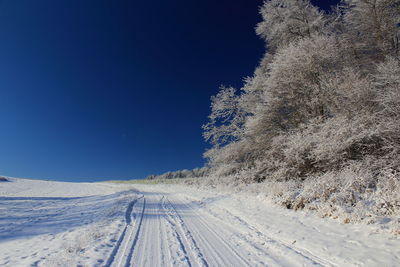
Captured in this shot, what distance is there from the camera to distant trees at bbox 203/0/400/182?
7855 mm

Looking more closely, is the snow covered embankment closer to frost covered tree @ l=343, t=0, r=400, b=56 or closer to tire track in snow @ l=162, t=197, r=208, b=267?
tire track in snow @ l=162, t=197, r=208, b=267

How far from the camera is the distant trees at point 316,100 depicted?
7855 mm

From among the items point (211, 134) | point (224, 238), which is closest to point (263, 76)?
point (211, 134)

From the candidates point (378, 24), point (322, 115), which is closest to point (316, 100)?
point (322, 115)

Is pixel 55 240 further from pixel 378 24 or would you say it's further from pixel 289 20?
pixel 378 24

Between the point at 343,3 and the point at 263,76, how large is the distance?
730cm

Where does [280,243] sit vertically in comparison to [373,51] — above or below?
below

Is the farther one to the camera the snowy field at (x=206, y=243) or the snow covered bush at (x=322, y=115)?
the snow covered bush at (x=322, y=115)

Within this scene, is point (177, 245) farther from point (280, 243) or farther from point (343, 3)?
point (343, 3)

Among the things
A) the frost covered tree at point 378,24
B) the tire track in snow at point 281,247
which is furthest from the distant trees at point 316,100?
the tire track in snow at point 281,247

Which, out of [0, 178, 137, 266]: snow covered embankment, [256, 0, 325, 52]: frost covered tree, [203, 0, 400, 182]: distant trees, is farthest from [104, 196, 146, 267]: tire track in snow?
[256, 0, 325, 52]: frost covered tree

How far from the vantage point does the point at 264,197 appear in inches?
367

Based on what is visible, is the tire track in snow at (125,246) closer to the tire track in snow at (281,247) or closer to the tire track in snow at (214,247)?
the tire track in snow at (214,247)

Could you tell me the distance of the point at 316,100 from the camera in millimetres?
10758
